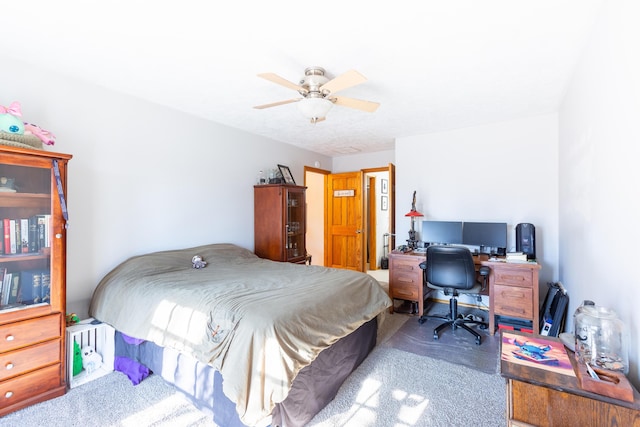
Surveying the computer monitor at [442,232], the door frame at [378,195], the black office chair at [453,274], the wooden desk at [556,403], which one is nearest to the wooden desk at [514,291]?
the black office chair at [453,274]

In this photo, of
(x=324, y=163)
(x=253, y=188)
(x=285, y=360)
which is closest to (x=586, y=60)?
(x=285, y=360)

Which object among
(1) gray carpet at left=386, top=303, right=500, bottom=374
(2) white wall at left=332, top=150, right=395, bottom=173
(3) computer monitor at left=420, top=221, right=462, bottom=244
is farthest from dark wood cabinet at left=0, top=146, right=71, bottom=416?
(2) white wall at left=332, top=150, right=395, bottom=173

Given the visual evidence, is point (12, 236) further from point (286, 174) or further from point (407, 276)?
point (407, 276)

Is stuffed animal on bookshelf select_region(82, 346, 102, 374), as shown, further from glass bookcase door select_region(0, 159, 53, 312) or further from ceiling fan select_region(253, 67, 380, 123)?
ceiling fan select_region(253, 67, 380, 123)

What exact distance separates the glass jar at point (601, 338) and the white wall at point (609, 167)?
0.27ft

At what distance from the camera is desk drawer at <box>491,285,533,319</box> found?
2951 mm

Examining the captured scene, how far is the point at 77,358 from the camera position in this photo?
7.36 ft

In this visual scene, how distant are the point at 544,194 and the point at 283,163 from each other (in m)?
3.55

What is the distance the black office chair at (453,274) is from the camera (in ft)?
9.49

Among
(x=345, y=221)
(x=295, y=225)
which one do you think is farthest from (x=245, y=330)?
(x=345, y=221)

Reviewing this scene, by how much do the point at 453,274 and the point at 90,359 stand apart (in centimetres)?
329

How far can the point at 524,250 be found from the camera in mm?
3273

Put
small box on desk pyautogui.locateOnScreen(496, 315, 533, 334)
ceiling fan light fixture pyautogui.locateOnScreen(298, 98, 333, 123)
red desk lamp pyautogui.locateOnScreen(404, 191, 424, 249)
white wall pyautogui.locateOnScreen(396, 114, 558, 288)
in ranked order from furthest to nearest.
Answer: red desk lamp pyautogui.locateOnScreen(404, 191, 424, 249) < white wall pyautogui.locateOnScreen(396, 114, 558, 288) < small box on desk pyautogui.locateOnScreen(496, 315, 533, 334) < ceiling fan light fixture pyautogui.locateOnScreen(298, 98, 333, 123)

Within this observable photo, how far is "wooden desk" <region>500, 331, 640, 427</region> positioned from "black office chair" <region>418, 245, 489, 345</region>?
5.98 ft
